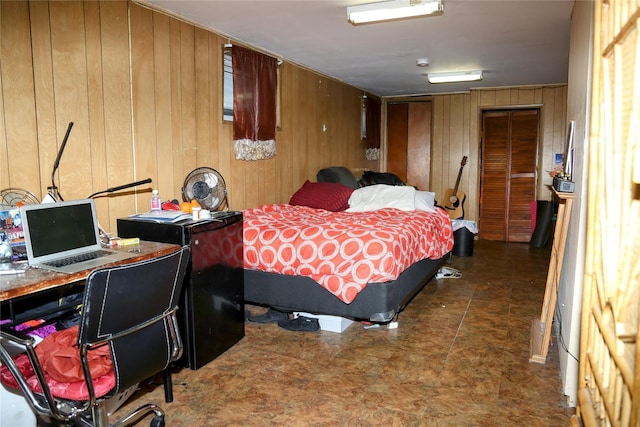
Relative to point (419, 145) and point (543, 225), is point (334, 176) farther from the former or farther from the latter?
point (543, 225)

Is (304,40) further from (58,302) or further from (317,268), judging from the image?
(58,302)

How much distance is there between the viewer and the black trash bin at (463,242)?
5.83 m

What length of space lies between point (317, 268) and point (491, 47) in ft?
9.03

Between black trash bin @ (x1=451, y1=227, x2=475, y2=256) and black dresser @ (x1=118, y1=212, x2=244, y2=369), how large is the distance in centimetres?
356

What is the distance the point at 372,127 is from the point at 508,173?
212cm

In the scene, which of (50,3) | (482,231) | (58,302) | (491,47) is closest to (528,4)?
(491,47)

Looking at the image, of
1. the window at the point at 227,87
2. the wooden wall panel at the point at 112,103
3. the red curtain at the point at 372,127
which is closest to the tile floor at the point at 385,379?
the wooden wall panel at the point at 112,103

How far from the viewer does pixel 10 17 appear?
2348 millimetres

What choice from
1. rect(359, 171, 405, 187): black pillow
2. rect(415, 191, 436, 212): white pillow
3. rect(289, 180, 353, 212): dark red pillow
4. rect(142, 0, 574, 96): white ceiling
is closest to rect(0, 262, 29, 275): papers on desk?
rect(142, 0, 574, 96): white ceiling

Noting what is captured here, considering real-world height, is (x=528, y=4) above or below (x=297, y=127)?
above

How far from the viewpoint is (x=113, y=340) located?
64.2 inches

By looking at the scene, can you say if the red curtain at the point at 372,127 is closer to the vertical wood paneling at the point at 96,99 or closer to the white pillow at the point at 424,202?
the white pillow at the point at 424,202

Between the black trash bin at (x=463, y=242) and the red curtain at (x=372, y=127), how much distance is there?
1.96m

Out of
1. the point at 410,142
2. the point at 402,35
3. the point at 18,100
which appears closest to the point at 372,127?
the point at 410,142
